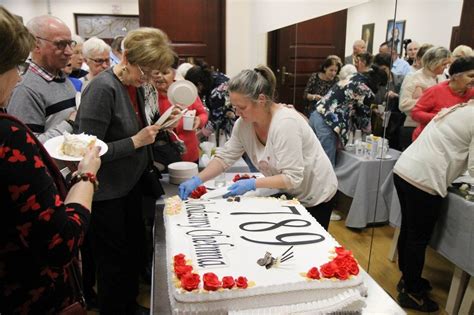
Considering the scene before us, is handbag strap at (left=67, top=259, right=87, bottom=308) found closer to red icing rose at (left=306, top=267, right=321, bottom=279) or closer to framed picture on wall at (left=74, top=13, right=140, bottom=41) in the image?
red icing rose at (left=306, top=267, right=321, bottom=279)

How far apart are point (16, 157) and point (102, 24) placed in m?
6.16

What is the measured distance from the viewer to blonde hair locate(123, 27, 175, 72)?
4.31 ft

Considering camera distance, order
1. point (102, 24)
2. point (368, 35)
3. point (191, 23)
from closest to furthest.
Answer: point (368, 35), point (191, 23), point (102, 24)

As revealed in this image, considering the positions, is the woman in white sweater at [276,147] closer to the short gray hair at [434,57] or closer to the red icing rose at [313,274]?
the red icing rose at [313,274]

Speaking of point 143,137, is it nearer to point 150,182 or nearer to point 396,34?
point 150,182

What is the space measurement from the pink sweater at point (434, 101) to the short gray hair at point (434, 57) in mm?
156

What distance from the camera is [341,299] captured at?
892 millimetres

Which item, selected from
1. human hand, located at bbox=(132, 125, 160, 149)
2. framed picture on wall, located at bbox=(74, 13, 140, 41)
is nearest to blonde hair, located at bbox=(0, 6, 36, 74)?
human hand, located at bbox=(132, 125, 160, 149)

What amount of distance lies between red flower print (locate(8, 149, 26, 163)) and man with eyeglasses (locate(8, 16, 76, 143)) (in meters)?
0.77

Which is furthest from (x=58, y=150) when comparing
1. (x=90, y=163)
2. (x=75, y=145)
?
(x=90, y=163)

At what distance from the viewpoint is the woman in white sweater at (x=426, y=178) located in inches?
66.3

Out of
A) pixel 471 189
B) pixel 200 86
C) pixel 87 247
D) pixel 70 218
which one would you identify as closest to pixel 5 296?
pixel 70 218

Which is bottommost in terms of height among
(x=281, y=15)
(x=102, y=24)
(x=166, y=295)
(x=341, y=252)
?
(x=166, y=295)

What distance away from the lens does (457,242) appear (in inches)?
71.8
